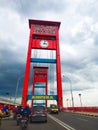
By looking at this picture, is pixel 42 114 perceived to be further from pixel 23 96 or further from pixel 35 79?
pixel 35 79

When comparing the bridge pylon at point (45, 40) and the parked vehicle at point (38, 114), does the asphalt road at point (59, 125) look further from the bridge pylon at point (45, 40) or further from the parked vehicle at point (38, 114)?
the bridge pylon at point (45, 40)

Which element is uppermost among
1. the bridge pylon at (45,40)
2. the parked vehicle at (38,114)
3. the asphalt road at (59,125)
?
the bridge pylon at (45,40)

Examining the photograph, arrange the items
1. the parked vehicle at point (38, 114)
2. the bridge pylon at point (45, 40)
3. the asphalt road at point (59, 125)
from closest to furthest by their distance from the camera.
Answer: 1. the asphalt road at point (59, 125)
2. the parked vehicle at point (38, 114)
3. the bridge pylon at point (45, 40)

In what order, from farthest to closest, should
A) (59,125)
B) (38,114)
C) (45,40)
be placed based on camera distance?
(45,40) < (38,114) < (59,125)

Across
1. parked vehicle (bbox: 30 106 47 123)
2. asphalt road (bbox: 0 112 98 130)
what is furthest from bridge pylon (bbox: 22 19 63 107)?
asphalt road (bbox: 0 112 98 130)

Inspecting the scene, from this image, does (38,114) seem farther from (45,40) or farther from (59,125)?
(45,40)

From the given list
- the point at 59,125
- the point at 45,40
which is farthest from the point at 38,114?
the point at 45,40

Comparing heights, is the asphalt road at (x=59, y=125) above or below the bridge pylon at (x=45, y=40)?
below

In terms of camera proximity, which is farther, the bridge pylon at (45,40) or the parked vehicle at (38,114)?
the bridge pylon at (45,40)

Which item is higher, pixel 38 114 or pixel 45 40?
pixel 45 40

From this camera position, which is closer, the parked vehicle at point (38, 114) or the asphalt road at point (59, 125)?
the asphalt road at point (59, 125)

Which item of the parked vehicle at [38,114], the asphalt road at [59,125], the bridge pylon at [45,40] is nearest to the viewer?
the asphalt road at [59,125]

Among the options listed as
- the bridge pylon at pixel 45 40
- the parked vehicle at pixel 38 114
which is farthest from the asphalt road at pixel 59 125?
the bridge pylon at pixel 45 40

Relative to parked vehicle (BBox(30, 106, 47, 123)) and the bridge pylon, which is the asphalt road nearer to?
parked vehicle (BBox(30, 106, 47, 123))
